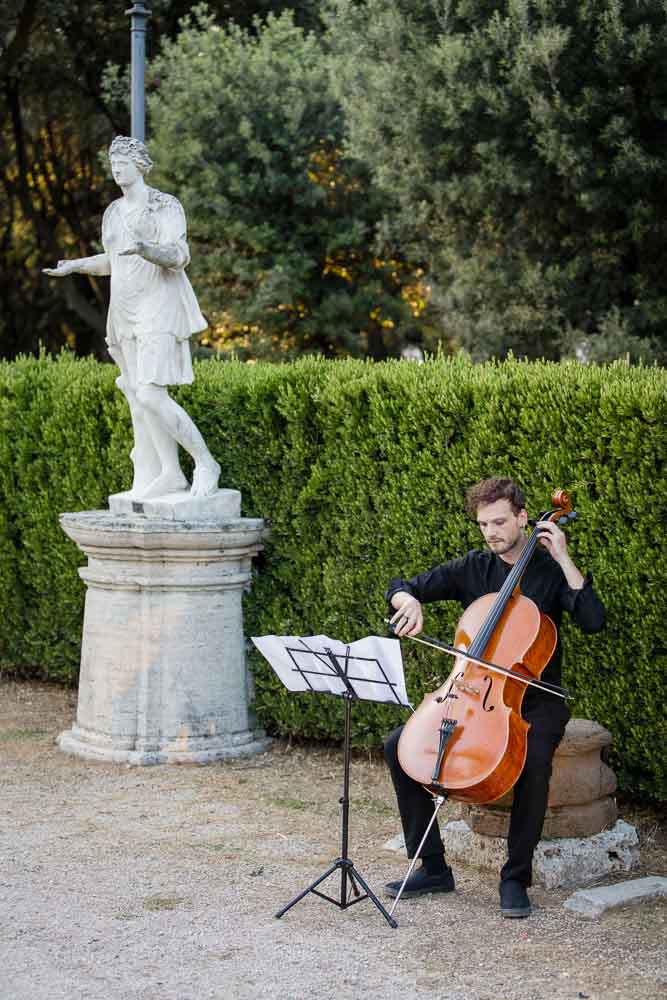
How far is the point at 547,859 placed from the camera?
17.6 feet

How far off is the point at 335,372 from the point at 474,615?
2.67 metres

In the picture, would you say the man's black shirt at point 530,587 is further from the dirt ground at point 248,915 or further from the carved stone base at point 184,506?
the carved stone base at point 184,506

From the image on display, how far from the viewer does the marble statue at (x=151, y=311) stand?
23.8ft

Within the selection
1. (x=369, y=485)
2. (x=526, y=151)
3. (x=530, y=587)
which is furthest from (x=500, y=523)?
(x=526, y=151)

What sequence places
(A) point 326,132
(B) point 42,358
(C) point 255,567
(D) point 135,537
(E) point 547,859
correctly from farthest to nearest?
(A) point 326,132 → (B) point 42,358 → (C) point 255,567 → (D) point 135,537 → (E) point 547,859

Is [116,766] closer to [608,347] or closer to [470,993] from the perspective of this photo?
[470,993]

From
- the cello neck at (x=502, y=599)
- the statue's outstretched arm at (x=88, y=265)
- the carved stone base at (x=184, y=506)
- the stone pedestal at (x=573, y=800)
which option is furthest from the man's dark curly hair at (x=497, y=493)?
the statue's outstretched arm at (x=88, y=265)

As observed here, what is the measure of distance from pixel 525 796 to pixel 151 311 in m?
3.50

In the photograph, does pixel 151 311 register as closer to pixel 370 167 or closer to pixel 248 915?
pixel 248 915

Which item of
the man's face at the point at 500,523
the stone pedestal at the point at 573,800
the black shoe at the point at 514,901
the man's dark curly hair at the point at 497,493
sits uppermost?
the man's dark curly hair at the point at 497,493

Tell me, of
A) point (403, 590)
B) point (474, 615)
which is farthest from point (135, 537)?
point (474, 615)

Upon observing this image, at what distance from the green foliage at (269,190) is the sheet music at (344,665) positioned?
39.5 ft

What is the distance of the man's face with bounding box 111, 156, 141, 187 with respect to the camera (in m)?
7.21

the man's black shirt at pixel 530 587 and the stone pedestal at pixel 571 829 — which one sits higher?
the man's black shirt at pixel 530 587
